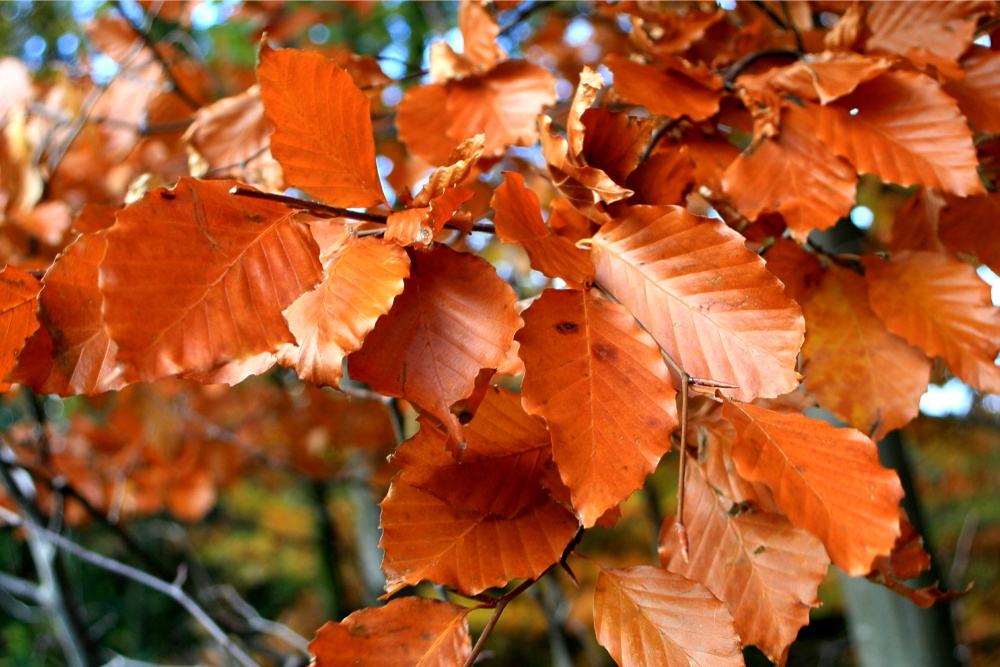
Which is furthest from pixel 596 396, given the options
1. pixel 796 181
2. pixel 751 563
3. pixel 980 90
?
pixel 980 90

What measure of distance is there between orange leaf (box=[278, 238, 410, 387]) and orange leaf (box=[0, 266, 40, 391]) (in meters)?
0.15

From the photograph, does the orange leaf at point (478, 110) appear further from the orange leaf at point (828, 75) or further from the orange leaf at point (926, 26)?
the orange leaf at point (926, 26)

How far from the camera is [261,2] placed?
5.58 ft

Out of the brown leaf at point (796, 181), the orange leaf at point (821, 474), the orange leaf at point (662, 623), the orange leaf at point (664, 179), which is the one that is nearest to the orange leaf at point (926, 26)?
the brown leaf at point (796, 181)

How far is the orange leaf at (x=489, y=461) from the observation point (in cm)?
42

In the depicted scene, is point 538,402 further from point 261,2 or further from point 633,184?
point 261,2

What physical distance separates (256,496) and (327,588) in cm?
96

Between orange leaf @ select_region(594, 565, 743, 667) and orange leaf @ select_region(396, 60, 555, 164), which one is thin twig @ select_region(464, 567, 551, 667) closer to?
orange leaf @ select_region(594, 565, 743, 667)

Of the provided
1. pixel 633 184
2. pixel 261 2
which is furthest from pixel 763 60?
pixel 261 2

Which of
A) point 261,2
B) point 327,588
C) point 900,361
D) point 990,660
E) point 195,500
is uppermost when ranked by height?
point 261,2

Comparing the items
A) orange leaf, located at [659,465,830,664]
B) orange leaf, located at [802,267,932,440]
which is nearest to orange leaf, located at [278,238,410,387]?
orange leaf, located at [659,465,830,664]

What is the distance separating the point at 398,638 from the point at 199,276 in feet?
0.84

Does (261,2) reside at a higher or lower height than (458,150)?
lower

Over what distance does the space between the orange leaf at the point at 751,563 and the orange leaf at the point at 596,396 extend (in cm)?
12
